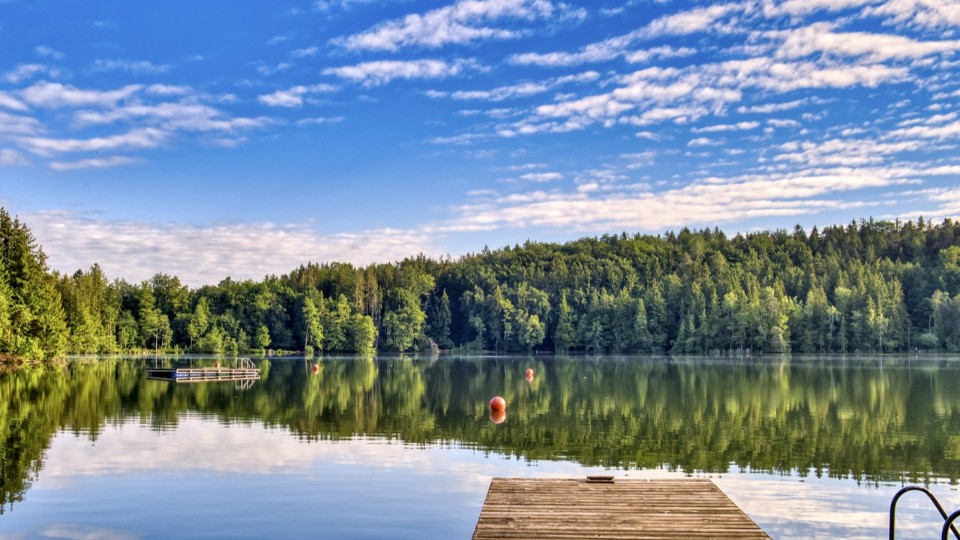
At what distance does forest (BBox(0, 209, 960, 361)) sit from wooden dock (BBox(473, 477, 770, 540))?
3703 inches

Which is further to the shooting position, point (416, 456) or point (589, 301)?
point (589, 301)

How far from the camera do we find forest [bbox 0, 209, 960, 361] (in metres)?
125

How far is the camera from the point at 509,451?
24000mm

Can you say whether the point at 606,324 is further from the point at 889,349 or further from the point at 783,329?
the point at 889,349

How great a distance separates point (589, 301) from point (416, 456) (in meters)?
132

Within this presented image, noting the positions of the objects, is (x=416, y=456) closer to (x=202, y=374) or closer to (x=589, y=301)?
(x=202, y=374)

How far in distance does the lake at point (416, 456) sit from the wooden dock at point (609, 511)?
5.71 feet

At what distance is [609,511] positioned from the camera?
503 inches

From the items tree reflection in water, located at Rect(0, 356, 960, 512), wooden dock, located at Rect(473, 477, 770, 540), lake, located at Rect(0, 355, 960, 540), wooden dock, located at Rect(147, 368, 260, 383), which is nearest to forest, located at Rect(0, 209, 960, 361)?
wooden dock, located at Rect(147, 368, 260, 383)

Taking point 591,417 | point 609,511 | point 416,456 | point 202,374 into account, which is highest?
point 609,511

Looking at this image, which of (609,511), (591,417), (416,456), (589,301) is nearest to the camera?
(609,511)

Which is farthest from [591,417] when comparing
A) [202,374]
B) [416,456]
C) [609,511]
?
[202,374]

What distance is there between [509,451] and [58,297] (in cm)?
7190

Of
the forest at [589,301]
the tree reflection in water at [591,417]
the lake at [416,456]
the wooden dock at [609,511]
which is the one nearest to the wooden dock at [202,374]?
the tree reflection in water at [591,417]
